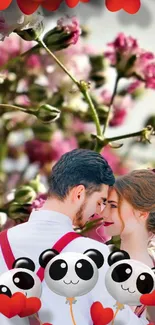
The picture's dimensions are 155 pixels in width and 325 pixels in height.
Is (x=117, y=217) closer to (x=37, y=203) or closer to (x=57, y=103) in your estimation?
(x=37, y=203)

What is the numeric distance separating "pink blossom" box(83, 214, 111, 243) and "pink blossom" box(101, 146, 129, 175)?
0.77 ft

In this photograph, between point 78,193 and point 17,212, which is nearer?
point 78,193

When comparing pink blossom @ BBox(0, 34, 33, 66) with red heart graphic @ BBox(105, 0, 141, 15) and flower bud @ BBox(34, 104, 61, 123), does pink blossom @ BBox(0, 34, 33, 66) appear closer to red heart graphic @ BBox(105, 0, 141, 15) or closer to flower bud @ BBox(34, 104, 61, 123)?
flower bud @ BBox(34, 104, 61, 123)

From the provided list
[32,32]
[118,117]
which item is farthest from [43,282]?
[118,117]

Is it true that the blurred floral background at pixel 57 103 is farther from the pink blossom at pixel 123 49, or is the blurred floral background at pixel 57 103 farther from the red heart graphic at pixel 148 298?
the red heart graphic at pixel 148 298

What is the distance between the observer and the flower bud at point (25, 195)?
132 centimetres

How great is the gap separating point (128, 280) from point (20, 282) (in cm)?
10

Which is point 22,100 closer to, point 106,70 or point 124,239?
point 106,70

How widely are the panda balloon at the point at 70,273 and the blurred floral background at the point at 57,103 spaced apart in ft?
0.51

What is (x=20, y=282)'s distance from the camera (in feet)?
3.63

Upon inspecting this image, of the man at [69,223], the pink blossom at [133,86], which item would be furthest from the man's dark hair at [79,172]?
the pink blossom at [133,86]

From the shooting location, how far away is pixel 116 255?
113 cm

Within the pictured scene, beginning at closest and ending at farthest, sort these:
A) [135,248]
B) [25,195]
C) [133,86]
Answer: [135,248] < [25,195] < [133,86]

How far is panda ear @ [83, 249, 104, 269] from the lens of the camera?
3.70ft
